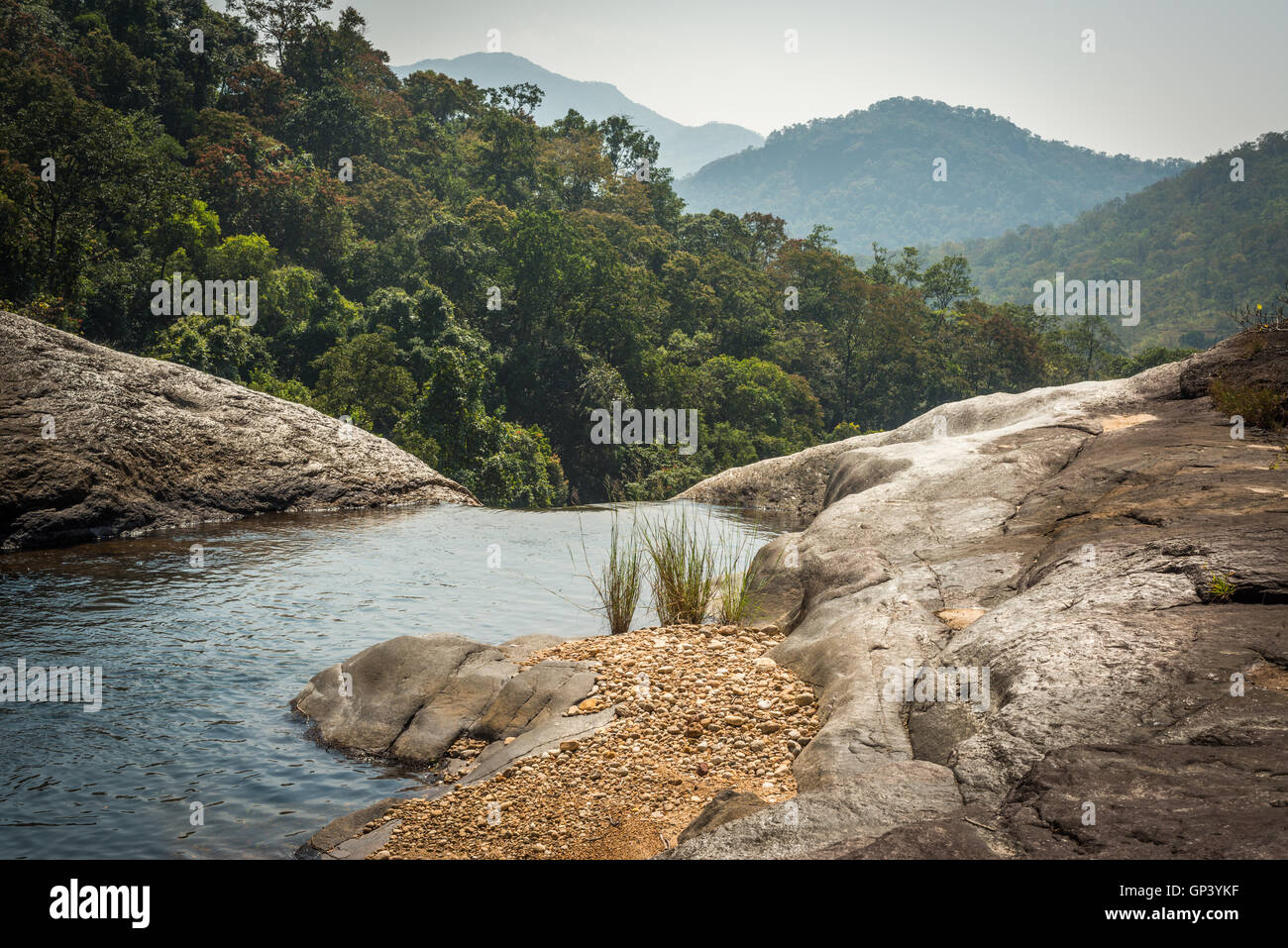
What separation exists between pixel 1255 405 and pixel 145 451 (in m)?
13.9

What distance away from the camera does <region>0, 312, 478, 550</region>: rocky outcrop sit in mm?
11367

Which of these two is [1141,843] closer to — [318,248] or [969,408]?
[969,408]

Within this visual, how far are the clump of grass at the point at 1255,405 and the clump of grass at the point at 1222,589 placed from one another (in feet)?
12.6

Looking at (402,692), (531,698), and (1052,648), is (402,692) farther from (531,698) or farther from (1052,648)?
(1052,648)

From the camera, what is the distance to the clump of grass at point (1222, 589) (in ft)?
13.4

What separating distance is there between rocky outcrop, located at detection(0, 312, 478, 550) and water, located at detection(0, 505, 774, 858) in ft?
2.03

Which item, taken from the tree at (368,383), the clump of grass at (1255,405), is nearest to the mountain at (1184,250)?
the tree at (368,383)

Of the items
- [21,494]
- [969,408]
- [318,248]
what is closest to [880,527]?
[969,408]

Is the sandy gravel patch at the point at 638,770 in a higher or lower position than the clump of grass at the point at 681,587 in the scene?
lower

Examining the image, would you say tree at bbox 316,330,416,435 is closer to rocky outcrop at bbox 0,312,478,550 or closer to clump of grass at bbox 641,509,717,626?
rocky outcrop at bbox 0,312,478,550

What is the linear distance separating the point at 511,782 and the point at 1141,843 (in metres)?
3.23

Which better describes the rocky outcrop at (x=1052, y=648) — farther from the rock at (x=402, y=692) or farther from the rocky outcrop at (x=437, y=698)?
the rock at (x=402, y=692)

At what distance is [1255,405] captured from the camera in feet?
24.0

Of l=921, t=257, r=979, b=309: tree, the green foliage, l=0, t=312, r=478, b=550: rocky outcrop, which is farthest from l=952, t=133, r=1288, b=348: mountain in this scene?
l=0, t=312, r=478, b=550: rocky outcrop
